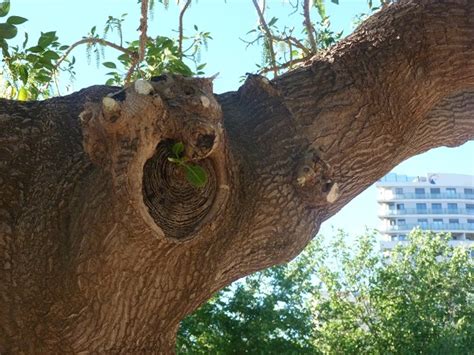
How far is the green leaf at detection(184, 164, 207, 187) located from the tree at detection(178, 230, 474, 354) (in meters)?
9.07

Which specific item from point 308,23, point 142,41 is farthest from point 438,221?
point 142,41

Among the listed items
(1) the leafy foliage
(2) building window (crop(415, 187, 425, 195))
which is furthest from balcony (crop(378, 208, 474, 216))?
(1) the leafy foliage

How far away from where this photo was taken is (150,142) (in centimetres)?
211

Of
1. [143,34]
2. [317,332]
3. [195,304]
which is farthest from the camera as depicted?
[317,332]

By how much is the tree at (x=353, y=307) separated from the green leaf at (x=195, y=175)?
29.7 feet

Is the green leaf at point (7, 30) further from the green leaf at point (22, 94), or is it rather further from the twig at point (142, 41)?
the twig at point (142, 41)

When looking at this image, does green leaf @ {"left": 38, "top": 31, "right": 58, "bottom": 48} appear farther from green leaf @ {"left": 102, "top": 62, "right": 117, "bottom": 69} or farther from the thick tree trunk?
green leaf @ {"left": 102, "top": 62, "right": 117, "bottom": 69}

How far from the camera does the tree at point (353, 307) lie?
38.4ft

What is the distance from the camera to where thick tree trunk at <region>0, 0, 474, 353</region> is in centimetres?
215

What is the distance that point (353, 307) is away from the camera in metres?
15.3

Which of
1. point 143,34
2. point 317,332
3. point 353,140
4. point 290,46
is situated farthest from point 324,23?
point 317,332

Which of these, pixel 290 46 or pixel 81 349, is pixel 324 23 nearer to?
pixel 290 46

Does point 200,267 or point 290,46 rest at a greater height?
point 290,46

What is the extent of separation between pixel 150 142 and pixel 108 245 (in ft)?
1.12
